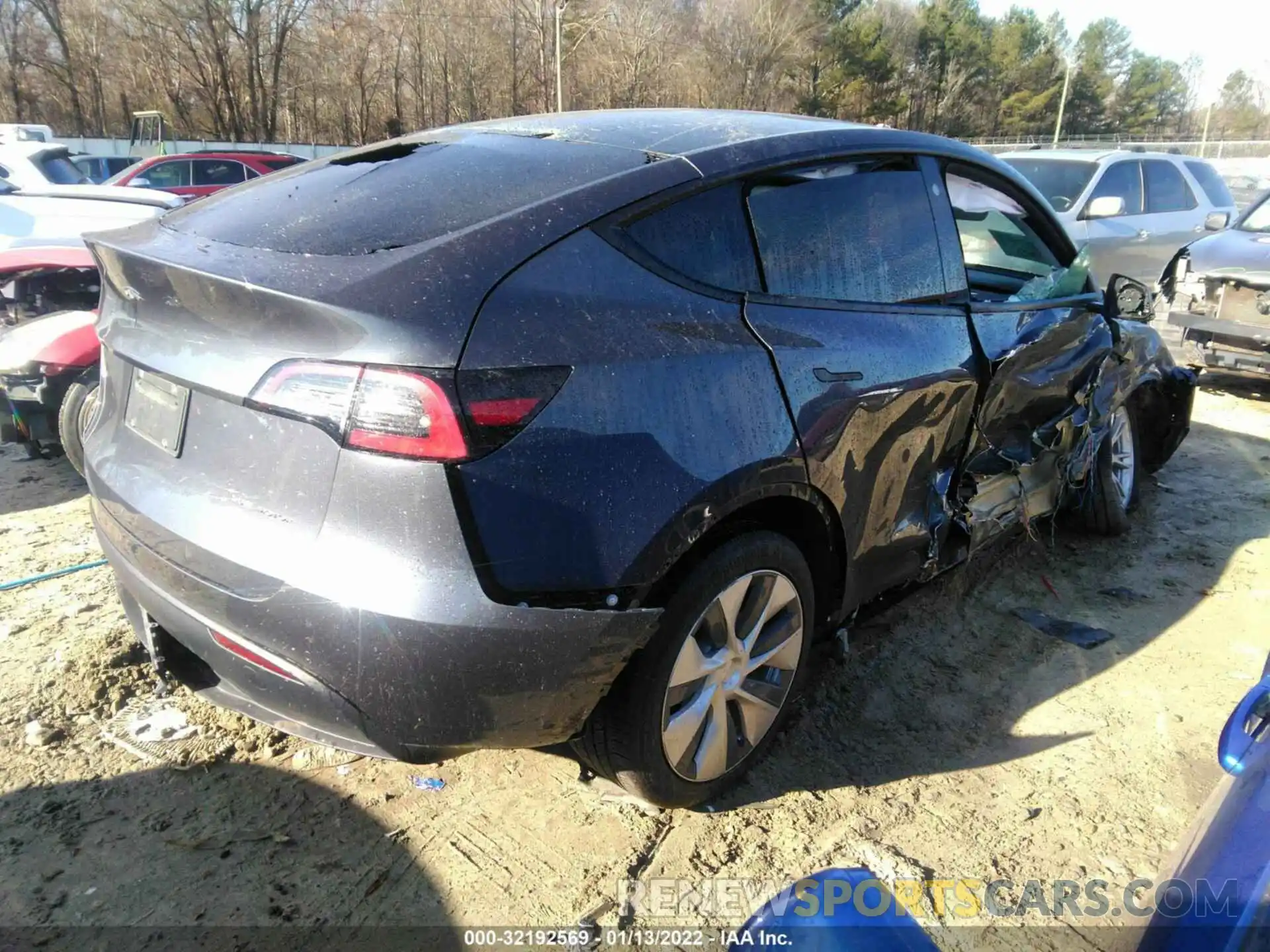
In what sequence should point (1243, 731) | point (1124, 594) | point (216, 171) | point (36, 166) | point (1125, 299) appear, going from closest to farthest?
1. point (1243, 731)
2. point (1124, 594)
3. point (1125, 299)
4. point (36, 166)
5. point (216, 171)

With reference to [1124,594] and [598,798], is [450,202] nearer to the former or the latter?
[598,798]

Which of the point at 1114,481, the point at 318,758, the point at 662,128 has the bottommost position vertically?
the point at 318,758

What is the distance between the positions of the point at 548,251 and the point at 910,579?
1926 mm

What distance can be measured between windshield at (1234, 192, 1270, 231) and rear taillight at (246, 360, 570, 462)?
28.9 ft

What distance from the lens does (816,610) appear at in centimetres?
287

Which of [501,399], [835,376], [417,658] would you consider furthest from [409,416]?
[835,376]

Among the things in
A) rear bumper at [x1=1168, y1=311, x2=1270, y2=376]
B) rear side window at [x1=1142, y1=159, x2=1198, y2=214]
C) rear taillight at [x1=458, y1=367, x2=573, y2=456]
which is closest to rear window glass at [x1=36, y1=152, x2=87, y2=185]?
rear taillight at [x1=458, y1=367, x2=573, y2=456]

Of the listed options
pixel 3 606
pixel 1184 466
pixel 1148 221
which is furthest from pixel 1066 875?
pixel 1148 221

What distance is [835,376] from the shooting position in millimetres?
2520

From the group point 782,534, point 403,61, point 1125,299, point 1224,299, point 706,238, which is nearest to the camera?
point 706,238

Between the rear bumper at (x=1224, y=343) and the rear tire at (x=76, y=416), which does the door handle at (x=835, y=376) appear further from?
the rear bumper at (x=1224, y=343)

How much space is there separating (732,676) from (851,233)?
1412 millimetres

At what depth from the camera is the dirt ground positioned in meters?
2.22

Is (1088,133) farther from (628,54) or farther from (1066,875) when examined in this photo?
(1066,875)
